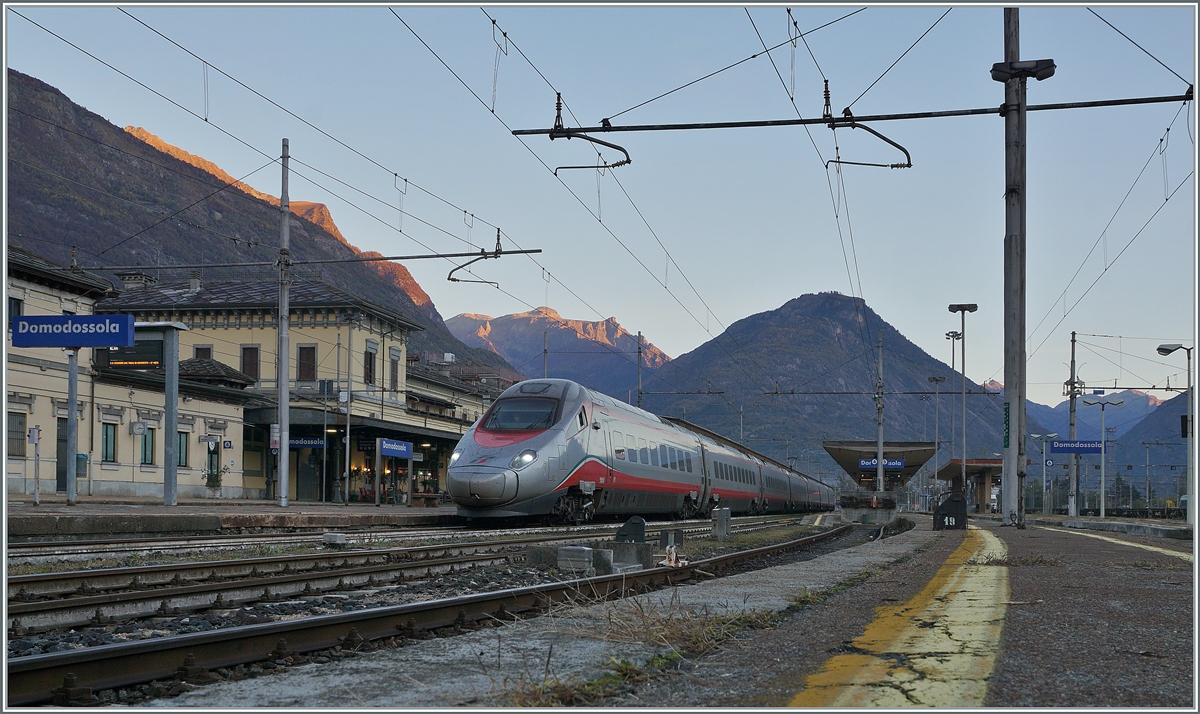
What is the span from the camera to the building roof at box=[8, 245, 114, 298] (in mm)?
32125

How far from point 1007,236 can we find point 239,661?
1770cm

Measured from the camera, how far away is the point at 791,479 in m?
59.0

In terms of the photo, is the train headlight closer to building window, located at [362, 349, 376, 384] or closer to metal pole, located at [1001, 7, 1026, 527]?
metal pole, located at [1001, 7, 1026, 527]

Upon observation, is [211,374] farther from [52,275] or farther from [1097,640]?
[1097,640]

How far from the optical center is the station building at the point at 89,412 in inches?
1265

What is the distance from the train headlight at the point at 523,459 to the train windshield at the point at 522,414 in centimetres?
99

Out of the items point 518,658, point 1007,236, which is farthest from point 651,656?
point 1007,236

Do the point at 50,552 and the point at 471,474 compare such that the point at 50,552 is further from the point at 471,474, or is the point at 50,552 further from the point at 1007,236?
the point at 1007,236

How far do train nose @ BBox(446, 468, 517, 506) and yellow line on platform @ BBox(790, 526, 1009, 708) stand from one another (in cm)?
1359

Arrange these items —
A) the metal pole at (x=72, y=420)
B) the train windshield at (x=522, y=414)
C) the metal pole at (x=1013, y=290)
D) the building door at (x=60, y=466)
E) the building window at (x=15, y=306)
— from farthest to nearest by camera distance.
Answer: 1. the building door at (x=60, y=466)
2. the building window at (x=15, y=306)
3. the train windshield at (x=522, y=414)
4. the metal pole at (x=72, y=420)
5. the metal pole at (x=1013, y=290)

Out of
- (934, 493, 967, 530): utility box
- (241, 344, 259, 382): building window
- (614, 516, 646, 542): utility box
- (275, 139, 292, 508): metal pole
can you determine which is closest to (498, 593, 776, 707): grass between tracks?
(614, 516, 646, 542): utility box

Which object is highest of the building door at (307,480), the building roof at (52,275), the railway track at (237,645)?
the building roof at (52,275)

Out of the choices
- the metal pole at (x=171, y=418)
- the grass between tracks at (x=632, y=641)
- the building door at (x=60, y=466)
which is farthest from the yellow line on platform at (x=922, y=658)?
the building door at (x=60, y=466)

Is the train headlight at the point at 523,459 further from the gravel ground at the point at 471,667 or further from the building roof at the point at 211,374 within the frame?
the building roof at the point at 211,374
